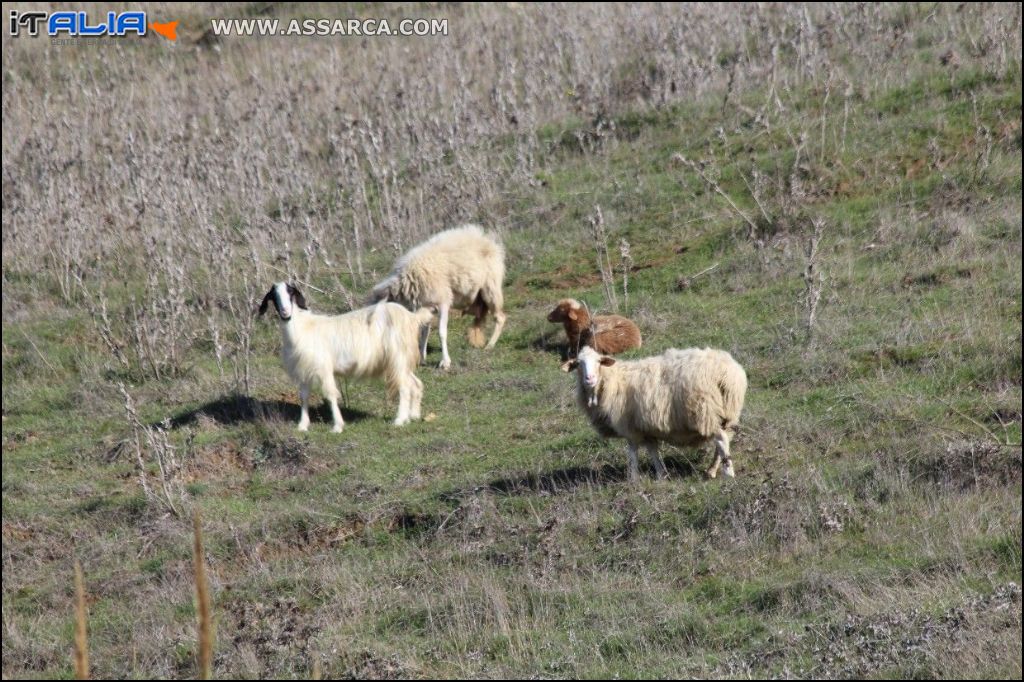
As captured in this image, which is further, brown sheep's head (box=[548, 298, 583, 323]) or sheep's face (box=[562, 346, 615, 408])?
brown sheep's head (box=[548, 298, 583, 323])

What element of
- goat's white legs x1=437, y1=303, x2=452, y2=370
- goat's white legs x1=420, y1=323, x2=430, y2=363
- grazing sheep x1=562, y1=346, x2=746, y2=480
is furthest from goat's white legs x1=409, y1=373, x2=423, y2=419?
grazing sheep x1=562, y1=346, x2=746, y2=480

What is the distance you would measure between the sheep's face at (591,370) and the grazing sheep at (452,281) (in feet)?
14.1

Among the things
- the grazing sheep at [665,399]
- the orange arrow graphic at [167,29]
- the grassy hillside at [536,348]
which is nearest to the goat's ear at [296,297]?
the grassy hillside at [536,348]

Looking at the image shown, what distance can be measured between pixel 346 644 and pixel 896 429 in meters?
4.97

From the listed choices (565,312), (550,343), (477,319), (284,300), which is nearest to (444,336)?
(477,319)

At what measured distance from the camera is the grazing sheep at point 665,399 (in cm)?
1015

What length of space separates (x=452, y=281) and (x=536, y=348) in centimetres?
134

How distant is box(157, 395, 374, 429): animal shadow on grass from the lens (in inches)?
543

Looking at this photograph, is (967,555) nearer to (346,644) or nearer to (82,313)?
(346,644)

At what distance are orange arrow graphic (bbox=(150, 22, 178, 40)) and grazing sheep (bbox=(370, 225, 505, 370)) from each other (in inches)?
590

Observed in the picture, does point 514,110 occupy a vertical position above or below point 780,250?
above

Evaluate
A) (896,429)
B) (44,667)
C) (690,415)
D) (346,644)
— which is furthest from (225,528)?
(896,429)

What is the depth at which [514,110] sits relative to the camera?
67.4 ft

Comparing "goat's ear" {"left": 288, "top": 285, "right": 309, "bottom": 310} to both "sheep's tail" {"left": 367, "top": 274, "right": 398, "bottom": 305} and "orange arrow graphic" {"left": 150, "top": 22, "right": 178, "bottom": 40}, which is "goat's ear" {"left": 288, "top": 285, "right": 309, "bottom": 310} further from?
"orange arrow graphic" {"left": 150, "top": 22, "right": 178, "bottom": 40}
